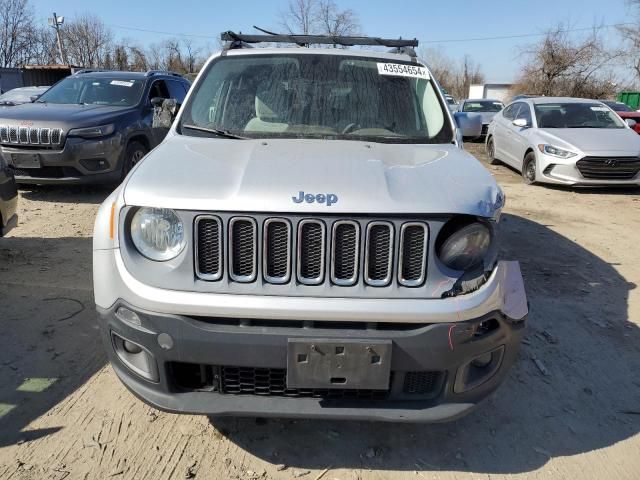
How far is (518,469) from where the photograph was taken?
8.13 ft

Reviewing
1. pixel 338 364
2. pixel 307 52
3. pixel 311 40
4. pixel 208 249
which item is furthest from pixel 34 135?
pixel 338 364

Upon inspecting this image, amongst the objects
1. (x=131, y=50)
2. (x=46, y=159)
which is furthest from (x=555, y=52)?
(x=46, y=159)

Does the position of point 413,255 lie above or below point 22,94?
above

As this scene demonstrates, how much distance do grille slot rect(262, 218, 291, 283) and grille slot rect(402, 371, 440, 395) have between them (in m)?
0.69

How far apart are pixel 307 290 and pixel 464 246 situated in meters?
0.69

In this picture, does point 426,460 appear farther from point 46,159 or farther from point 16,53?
point 16,53

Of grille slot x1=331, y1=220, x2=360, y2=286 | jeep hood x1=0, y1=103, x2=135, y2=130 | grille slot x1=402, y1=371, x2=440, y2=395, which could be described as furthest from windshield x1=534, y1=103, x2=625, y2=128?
grille slot x1=331, y1=220, x2=360, y2=286

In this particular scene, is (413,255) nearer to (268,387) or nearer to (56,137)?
(268,387)

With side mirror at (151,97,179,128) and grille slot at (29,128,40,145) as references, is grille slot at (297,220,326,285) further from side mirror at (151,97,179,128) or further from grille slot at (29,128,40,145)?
grille slot at (29,128,40,145)

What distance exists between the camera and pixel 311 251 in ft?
6.92

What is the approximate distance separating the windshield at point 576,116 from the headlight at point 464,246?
337 inches

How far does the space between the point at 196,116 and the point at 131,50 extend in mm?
46128

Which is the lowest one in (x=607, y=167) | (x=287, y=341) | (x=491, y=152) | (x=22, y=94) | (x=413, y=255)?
(x=491, y=152)

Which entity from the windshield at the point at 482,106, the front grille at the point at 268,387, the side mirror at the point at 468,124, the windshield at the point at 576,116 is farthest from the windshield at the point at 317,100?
the windshield at the point at 482,106
